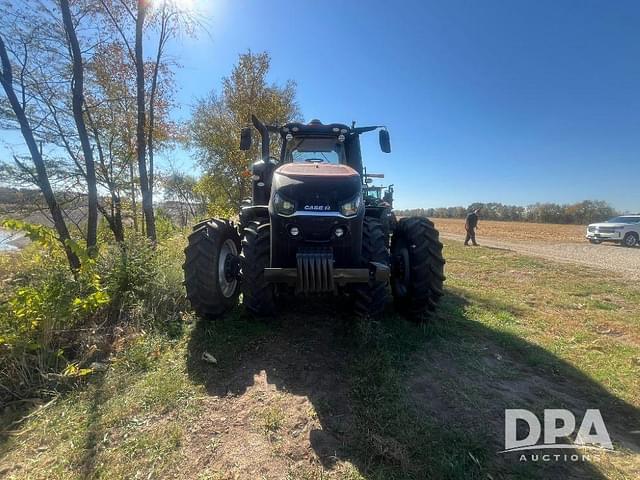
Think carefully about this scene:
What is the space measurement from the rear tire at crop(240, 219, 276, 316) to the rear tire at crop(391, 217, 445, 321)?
65.4 inches

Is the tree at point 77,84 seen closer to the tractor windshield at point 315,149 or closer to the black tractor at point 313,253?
the black tractor at point 313,253

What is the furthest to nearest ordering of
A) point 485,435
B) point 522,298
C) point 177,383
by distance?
point 522,298 < point 177,383 < point 485,435

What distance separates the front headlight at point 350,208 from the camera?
127 inches

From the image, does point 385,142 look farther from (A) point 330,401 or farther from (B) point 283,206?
(A) point 330,401

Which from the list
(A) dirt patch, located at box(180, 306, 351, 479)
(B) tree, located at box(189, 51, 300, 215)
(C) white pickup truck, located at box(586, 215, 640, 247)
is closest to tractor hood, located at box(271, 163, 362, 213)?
(A) dirt patch, located at box(180, 306, 351, 479)

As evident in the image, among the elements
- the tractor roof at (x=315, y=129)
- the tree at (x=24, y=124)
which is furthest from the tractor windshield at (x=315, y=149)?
the tree at (x=24, y=124)

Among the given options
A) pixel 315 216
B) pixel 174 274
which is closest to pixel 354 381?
pixel 315 216

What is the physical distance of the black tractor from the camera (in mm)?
3174

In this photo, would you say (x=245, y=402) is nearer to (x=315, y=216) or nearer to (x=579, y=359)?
(x=315, y=216)

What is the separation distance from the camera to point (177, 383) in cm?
285

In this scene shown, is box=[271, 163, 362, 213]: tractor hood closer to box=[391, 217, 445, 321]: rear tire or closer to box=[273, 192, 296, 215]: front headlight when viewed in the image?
box=[273, 192, 296, 215]: front headlight

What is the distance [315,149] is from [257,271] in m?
2.31

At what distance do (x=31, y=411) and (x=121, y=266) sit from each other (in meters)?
2.06

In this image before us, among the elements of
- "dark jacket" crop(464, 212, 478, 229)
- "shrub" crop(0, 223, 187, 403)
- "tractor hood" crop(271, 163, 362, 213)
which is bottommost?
"shrub" crop(0, 223, 187, 403)
